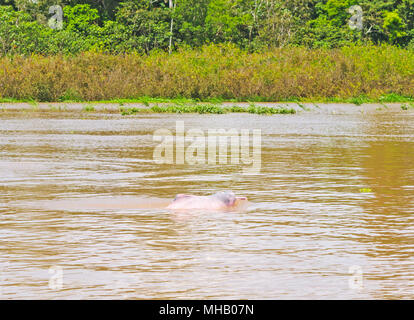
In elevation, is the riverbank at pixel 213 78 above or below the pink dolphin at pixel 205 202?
below

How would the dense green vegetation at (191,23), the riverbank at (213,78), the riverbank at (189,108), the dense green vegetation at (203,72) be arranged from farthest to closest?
the dense green vegetation at (191,23) < the dense green vegetation at (203,72) < the riverbank at (213,78) < the riverbank at (189,108)

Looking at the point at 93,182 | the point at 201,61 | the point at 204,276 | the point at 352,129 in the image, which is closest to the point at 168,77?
the point at 201,61

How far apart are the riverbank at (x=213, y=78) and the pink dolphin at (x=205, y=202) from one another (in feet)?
79.4

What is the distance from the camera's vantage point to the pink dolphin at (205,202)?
938 cm

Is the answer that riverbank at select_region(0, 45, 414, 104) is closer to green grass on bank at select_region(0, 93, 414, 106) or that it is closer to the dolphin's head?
green grass on bank at select_region(0, 93, 414, 106)

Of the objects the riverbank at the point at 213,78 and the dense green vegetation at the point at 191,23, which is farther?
the dense green vegetation at the point at 191,23

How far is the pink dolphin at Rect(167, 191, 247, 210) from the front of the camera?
9375mm

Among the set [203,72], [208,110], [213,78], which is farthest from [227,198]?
[203,72]

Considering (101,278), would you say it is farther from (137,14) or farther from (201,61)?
(137,14)

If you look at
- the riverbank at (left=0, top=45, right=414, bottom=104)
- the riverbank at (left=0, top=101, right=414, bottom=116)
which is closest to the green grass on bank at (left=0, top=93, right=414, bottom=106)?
the riverbank at (left=0, top=45, right=414, bottom=104)

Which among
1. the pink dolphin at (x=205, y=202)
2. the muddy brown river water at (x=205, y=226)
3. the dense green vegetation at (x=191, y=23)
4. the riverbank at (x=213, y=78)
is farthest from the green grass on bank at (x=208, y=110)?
the dense green vegetation at (x=191, y=23)

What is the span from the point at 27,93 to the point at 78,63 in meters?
3.42

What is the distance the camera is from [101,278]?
20.7 ft

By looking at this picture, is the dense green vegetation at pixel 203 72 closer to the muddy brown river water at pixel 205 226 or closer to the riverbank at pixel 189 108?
the riverbank at pixel 189 108
